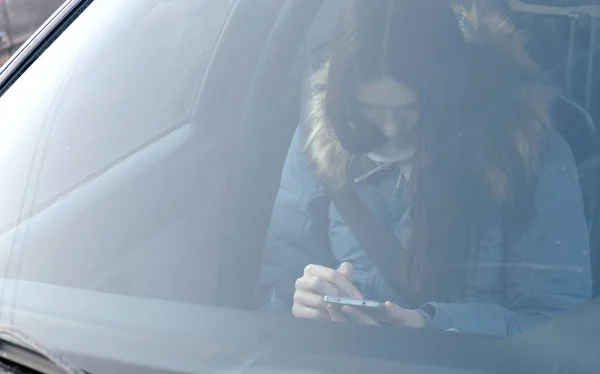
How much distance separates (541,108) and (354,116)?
1.10 ft

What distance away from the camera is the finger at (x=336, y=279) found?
1243mm

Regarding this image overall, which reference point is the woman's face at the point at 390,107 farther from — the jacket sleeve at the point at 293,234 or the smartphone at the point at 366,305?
the smartphone at the point at 366,305

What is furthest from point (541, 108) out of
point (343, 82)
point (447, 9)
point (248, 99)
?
point (248, 99)

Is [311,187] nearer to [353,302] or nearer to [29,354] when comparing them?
[353,302]

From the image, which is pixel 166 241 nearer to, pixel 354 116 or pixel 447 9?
pixel 354 116

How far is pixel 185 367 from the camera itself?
1182 mm

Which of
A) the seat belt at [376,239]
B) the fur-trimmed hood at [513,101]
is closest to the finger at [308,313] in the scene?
the seat belt at [376,239]

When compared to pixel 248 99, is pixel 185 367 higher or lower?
lower

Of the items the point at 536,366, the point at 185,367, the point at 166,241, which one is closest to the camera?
the point at 536,366

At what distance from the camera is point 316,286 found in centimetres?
127

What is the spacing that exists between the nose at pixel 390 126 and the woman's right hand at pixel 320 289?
0.25 m

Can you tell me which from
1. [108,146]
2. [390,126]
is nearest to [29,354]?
[108,146]

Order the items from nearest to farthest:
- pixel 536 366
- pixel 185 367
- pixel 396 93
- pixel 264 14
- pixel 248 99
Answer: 1. pixel 536 366
2. pixel 185 367
3. pixel 396 93
4. pixel 248 99
5. pixel 264 14

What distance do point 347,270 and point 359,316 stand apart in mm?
97
